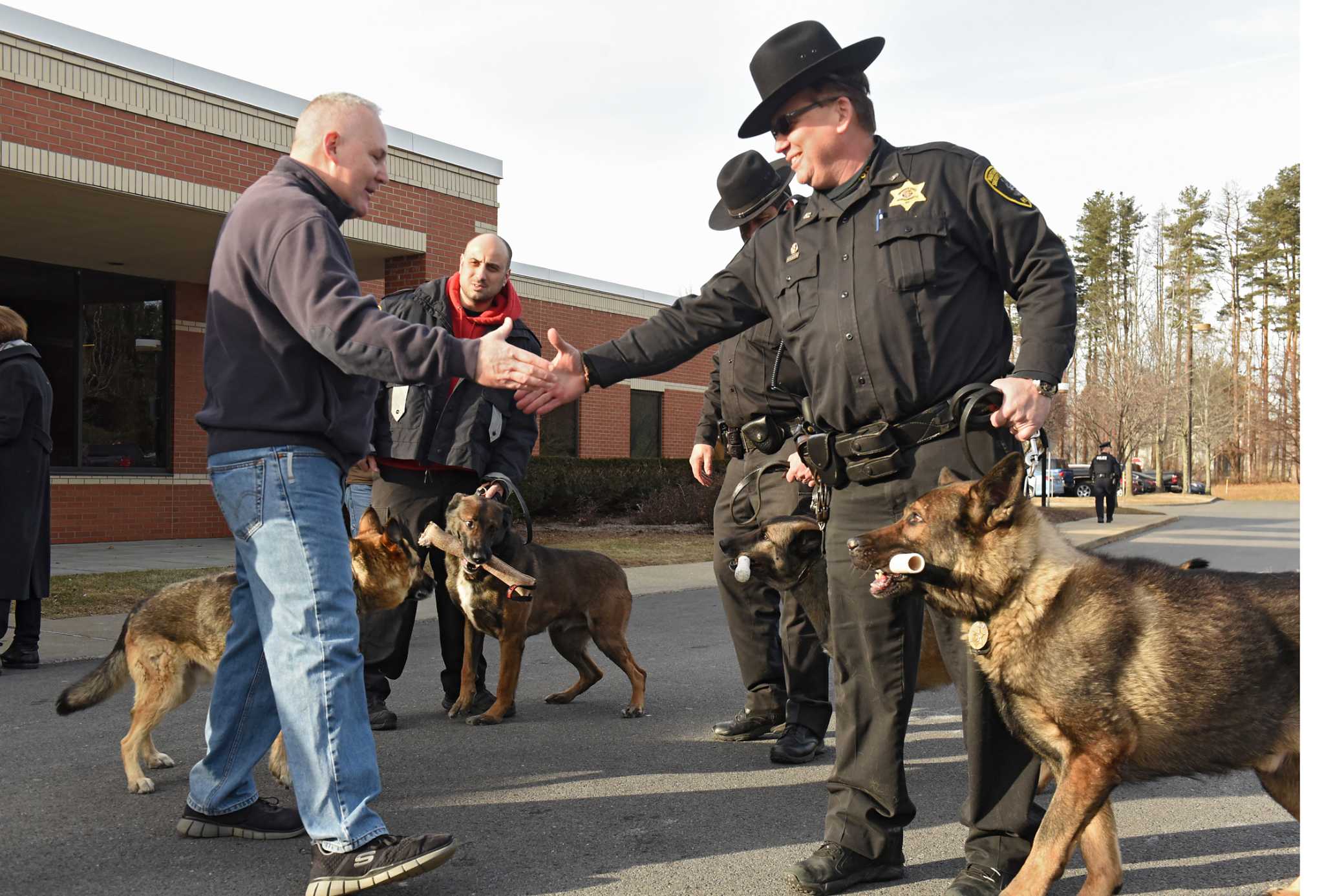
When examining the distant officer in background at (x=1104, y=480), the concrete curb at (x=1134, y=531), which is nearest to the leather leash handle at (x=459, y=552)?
the concrete curb at (x=1134, y=531)

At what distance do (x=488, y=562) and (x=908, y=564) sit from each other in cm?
285

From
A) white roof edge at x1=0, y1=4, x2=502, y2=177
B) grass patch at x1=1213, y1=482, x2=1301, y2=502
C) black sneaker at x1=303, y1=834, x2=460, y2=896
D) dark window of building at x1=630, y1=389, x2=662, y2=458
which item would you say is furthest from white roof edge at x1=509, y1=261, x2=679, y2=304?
grass patch at x1=1213, y1=482, x2=1301, y2=502

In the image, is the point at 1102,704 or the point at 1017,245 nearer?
the point at 1102,704

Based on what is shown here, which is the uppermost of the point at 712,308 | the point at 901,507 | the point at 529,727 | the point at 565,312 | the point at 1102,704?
the point at 565,312

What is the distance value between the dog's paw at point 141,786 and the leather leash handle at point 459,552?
162 centimetres

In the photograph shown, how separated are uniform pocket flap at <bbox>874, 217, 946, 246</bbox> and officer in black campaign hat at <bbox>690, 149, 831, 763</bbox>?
1.90 metres

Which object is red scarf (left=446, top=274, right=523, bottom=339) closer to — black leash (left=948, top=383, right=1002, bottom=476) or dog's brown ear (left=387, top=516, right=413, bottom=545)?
dog's brown ear (left=387, top=516, right=413, bottom=545)

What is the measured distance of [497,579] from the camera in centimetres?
589

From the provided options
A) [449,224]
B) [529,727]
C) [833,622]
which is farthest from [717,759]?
[449,224]

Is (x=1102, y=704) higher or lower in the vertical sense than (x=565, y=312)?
lower

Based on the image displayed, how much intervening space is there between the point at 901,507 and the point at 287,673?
199 cm

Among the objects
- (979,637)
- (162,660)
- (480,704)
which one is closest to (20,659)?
(480,704)

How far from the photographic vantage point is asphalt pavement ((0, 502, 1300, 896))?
3645mm

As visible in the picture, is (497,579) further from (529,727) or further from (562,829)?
(562,829)
